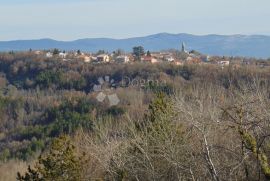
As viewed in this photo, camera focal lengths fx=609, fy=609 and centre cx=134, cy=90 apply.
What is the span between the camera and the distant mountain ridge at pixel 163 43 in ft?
470

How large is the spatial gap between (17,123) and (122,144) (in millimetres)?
46549

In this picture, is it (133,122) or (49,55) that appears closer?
(133,122)

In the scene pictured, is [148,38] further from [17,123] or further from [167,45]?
[17,123]

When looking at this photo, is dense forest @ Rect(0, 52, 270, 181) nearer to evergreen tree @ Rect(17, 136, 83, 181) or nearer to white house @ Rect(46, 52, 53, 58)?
evergreen tree @ Rect(17, 136, 83, 181)

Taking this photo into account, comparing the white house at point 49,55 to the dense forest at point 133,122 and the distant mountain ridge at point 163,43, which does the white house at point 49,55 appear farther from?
the distant mountain ridge at point 163,43

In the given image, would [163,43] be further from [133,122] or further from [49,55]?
[133,122]

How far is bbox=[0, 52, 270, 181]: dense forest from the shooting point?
7.79 meters

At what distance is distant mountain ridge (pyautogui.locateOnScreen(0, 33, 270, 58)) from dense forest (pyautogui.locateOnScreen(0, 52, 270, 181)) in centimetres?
7102

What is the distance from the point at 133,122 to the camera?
15.2m

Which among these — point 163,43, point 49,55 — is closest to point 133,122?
point 49,55

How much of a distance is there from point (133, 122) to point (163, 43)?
513 feet

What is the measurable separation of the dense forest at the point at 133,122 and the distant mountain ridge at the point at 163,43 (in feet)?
233

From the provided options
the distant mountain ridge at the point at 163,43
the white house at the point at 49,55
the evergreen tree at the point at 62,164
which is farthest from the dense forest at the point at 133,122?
the distant mountain ridge at the point at 163,43

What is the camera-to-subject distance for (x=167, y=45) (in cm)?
16725
